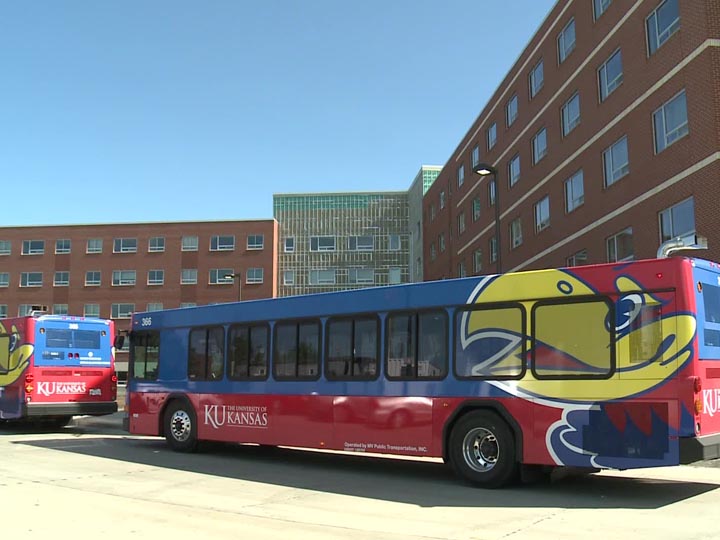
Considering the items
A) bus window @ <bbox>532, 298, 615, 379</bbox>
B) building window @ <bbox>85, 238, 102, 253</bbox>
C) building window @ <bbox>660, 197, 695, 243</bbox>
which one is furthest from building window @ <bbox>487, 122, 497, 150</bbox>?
building window @ <bbox>85, 238, 102, 253</bbox>

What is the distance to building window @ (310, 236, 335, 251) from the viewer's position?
71375 mm

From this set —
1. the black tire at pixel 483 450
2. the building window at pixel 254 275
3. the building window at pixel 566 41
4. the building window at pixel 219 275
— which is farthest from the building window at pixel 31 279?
the black tire at pixel 483 450

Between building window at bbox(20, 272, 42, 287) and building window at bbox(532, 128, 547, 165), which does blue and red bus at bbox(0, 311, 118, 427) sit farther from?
building window at bbox(20, 272, 42, 287)

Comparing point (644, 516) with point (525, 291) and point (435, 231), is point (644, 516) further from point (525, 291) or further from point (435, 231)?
point (435, 231)

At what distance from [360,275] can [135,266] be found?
22.2 metres

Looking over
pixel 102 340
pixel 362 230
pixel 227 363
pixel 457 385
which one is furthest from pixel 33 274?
pixel 457 385

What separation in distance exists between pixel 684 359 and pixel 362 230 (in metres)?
64.7

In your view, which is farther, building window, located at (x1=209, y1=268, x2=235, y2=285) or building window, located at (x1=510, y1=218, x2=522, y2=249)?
building window, located at (x1=209, y1=268, x2=235, y2=285)

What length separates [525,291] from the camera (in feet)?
30.1

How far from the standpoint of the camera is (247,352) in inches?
501

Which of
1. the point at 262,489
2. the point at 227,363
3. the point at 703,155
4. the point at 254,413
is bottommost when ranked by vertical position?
the point at 262,489

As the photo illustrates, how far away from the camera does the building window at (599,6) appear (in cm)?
2681

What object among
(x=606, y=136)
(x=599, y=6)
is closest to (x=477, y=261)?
(x=606, y=136)

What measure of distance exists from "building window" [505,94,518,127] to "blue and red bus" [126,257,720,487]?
2878 cm
